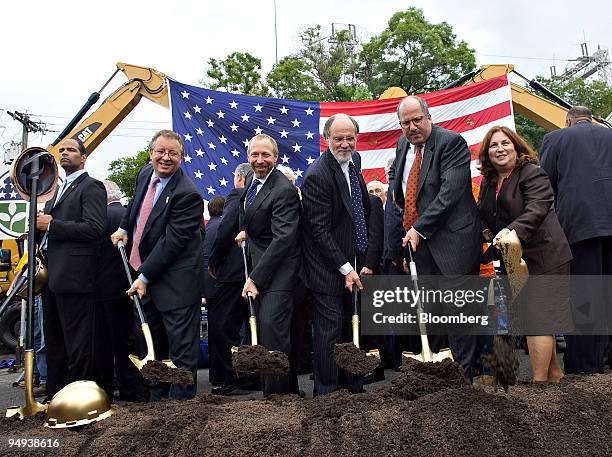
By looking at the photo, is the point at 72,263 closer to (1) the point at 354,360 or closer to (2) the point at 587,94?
(1) the point at 354,360

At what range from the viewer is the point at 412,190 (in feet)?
11.9

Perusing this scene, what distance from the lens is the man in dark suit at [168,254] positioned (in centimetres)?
364

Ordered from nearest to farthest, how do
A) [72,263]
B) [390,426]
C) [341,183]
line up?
[390,426], [341,183], [72,263]

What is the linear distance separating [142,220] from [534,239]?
97.6 inches

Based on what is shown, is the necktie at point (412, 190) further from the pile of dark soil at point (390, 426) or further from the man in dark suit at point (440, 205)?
the pile of dark soil at point (390, 426)

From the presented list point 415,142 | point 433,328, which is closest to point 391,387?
point 433,328

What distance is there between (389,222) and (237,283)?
5.46ft

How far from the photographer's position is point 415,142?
3645 millimetres

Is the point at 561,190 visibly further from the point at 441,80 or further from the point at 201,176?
the point at 441,80

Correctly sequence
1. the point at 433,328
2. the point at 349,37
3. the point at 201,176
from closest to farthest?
the point at 433,328 → the point at 201,176 → the point at 349,37

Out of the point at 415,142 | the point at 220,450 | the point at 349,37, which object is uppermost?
the point at 349,37

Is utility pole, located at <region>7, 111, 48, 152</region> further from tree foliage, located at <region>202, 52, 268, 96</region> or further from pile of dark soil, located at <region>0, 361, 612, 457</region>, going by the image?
pile of dark soil, located at <region>0, 361, 612, 457</region>

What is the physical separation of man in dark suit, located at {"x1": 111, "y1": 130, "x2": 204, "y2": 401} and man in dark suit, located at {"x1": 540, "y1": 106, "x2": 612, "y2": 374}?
2441mm

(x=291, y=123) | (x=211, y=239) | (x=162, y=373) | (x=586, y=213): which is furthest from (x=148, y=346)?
(x=291, y=123)
